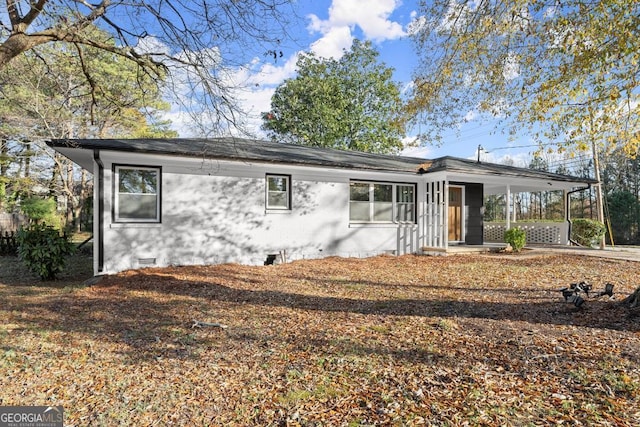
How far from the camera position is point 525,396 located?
2.85 meters

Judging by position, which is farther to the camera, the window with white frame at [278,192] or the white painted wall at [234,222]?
the window with white frame at [278,192]

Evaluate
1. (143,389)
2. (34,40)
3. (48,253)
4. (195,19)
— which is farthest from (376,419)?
(48,253)

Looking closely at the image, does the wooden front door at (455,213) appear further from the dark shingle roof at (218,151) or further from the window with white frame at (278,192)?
the window with white frame at (278,192)

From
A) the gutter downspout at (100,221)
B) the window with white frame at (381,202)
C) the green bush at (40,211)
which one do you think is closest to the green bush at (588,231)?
the window with white frame at (381,202)

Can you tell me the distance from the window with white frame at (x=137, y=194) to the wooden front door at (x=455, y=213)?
10.5 meters

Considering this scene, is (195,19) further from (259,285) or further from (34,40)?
(259,285)

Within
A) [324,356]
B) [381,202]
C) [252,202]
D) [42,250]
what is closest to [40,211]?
[42,250]

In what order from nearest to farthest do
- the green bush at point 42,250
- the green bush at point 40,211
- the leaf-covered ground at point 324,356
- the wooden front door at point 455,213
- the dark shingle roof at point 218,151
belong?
1. the leaf-covered ground at point 324,356
2. the dark shingle roof at point 218,151
3. the green bush at point 42,250
4. the wooden front door at point 455,213
5. the green bush at point 40,211

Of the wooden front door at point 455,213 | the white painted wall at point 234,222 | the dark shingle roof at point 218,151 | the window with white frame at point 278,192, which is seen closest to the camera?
the dark shingle roof at point 218,151

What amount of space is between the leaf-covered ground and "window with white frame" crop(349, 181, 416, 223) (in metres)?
5.23

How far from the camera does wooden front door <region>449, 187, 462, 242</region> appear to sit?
14242 mm

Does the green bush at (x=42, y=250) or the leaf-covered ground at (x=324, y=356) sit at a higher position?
the green bush at (x=42, y=250)

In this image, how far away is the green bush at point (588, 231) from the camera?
1465 centimetres

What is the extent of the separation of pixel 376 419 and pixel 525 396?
1.22m
